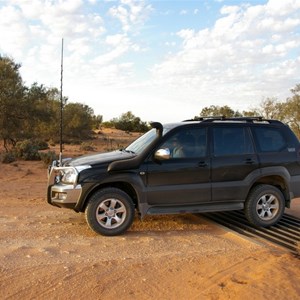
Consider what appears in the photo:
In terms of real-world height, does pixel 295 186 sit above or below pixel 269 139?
below

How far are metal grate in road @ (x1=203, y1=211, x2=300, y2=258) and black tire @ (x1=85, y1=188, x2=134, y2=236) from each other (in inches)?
75.7

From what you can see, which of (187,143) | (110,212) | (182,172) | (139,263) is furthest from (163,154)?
(139,263)

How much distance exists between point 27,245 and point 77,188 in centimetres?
110

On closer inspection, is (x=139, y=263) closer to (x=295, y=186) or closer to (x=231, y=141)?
(x=231, y=141)

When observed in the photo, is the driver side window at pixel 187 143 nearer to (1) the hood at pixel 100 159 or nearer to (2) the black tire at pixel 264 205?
(1) the hood at pixel 100 159

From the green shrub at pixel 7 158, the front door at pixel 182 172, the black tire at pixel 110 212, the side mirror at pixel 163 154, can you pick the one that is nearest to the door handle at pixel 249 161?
the front door at pixel 182 172

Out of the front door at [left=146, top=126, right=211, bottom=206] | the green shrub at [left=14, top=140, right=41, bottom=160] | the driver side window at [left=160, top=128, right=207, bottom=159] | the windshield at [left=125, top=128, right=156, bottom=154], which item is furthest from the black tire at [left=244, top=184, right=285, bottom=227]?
the green shrub at [left=14, top=140, right=41, bottom=160]

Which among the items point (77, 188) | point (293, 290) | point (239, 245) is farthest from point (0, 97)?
point (293, 290)

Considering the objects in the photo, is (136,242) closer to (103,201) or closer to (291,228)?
(103,201)

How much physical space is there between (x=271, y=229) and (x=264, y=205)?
421mm

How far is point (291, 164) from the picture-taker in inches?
295

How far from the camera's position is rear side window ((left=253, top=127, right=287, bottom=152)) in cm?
739

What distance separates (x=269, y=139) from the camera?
7488 mm

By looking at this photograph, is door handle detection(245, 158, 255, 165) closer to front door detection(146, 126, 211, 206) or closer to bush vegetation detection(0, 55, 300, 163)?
front door detection(146, 126, 211, 206)
